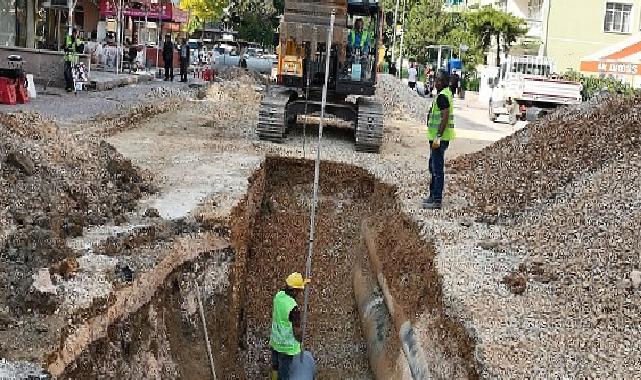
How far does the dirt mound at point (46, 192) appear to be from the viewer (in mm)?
7625

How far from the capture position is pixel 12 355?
19.3ft

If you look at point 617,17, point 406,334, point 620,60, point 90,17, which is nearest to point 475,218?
point 406,334

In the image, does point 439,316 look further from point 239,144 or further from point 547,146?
point 239,144

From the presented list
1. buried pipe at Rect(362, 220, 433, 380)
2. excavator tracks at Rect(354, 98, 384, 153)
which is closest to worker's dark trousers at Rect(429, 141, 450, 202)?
buried pipe at Rect(362, 220, 433, 380)

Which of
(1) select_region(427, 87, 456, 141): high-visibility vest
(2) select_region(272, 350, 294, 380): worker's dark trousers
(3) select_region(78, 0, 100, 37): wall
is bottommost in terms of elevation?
(2) select_region(272, 350, 294, 380): worker's dark trousers

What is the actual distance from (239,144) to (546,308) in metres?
10.4

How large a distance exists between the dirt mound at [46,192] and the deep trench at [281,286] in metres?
0.95

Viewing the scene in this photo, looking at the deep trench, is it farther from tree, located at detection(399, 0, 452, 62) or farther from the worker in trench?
tree, located at detection(399, 0, 452, 62)

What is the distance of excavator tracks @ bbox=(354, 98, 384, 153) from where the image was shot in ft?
57.1

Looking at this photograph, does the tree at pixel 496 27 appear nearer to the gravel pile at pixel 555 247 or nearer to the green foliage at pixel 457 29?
the green foliage at pixel 457 29

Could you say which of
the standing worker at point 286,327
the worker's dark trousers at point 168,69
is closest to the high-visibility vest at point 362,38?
the standing worker at point 286,327

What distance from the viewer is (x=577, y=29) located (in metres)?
46.3

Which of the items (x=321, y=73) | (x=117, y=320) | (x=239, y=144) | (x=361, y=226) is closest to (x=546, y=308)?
(x=117, y=320)

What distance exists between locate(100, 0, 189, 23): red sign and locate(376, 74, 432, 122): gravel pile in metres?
9.21
